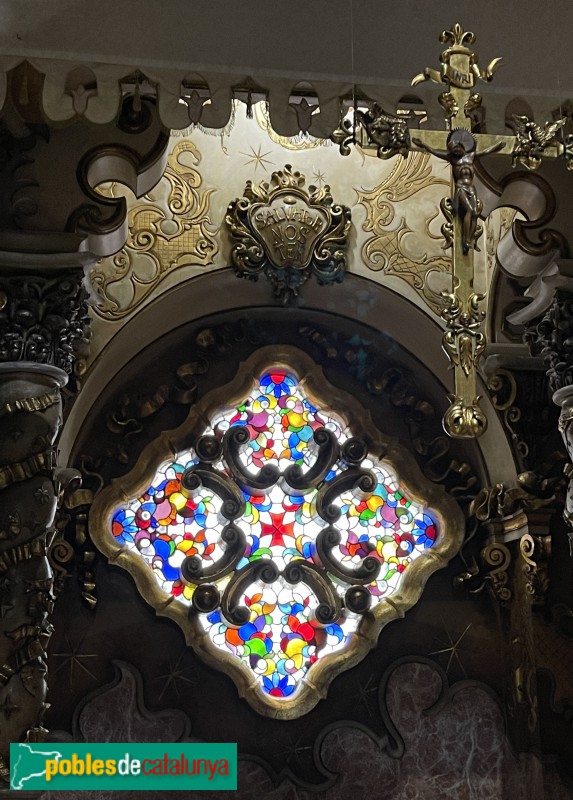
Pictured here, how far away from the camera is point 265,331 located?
24.3 ft

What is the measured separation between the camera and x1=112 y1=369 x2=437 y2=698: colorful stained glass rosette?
6938 mm

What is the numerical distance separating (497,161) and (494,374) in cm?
193

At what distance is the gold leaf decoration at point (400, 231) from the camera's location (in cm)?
701

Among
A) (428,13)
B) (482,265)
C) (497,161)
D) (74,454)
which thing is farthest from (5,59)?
(482,265)

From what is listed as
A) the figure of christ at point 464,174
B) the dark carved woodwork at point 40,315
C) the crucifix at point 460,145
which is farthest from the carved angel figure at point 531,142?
the dark carved woodwork at point 40,315

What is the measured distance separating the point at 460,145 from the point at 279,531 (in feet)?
11.6

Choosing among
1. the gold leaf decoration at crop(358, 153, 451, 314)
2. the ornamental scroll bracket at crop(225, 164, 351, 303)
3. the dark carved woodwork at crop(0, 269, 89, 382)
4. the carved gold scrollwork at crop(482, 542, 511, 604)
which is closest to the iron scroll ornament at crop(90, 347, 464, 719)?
the carved gold scrollwork at crop(482, 542, 511, 604)

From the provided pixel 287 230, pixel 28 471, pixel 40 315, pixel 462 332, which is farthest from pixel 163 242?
pixel 462 332

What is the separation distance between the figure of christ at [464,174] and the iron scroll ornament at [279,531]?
10.7ft

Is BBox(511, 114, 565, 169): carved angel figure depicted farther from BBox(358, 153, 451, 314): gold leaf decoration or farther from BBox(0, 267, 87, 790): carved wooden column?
BBox(358, 153, 451, 314): gold leaf decoration

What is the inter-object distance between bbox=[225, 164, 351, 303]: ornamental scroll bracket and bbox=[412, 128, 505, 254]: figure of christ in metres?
2.77

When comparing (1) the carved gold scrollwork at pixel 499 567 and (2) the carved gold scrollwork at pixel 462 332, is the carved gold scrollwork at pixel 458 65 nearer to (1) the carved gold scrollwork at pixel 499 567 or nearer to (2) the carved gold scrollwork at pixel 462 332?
(2) the carved gold scrollwork at pixel 462 332

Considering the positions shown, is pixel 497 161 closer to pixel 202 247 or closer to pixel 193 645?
pixel 202 247

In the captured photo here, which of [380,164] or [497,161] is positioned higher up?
[380,164]
